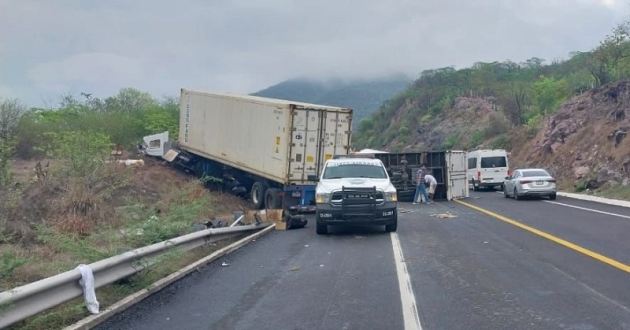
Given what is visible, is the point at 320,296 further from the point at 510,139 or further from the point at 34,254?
the point at 510,139

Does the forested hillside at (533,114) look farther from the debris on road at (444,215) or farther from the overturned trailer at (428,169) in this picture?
the debris on road at (444,215)

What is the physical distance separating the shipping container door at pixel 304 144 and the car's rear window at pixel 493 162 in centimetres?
2056

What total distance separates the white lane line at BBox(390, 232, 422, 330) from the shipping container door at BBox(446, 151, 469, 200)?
19692 millimetres

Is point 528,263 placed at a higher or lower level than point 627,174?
lower

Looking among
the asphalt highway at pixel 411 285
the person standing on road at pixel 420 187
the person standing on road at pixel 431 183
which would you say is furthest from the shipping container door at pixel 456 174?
the asphalt highway at pixel 411 285

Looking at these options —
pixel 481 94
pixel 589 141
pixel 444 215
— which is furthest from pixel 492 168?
pixel 481 94

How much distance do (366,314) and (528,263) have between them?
4.73 m

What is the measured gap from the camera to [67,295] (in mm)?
8281

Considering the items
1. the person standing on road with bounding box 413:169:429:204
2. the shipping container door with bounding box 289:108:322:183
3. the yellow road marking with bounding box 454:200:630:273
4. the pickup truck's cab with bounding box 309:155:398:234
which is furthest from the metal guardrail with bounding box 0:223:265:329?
the person standing on road with bounding box 413:169:429:204

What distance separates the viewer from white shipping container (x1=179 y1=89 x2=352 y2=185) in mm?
24969

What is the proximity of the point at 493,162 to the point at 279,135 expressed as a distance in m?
21.7

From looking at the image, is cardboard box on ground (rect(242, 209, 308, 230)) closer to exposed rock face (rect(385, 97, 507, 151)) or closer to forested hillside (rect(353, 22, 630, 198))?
forested hillside (rect(353, 22, 630, 198))

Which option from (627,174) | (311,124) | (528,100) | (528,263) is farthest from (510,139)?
(528,263)

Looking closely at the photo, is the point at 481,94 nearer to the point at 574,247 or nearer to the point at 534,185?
the point at 534,185
